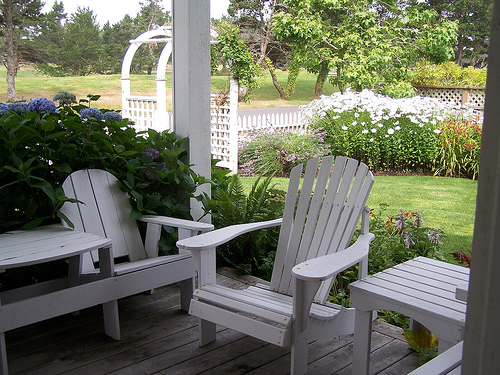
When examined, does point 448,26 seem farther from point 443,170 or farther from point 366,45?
point 443,170

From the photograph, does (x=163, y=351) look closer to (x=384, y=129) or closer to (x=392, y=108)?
(x=384, y=129)

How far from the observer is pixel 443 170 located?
7.01m

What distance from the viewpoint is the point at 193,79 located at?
2.98 meters

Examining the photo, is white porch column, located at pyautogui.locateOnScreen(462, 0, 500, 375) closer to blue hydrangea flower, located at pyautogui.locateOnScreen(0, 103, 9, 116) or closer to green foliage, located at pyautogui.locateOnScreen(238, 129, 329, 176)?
blue hydrangea flower, located at pyautogui.locateOnScreen(0, 103, 9, 116)

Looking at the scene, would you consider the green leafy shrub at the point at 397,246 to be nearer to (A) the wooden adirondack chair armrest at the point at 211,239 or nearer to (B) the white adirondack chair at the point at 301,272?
(B) the white adirondack chair at the point at 301,272

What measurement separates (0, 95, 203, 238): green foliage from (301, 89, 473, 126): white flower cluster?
4.77 meters

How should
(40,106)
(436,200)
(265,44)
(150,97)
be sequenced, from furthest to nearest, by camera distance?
(265,44) → (436,200) → (150,97) → (40,106)

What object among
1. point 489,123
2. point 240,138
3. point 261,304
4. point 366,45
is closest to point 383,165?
point 240,138

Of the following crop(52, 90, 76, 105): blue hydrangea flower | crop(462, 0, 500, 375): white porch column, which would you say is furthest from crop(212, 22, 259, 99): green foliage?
crop(462, 0, 500, 375): white porch column

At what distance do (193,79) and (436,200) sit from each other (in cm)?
382

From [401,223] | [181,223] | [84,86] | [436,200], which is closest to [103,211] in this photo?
[181,223]

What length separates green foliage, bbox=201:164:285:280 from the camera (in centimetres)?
322

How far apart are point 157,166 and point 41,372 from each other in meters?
1.30

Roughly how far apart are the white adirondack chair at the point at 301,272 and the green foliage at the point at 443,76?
956 cm
